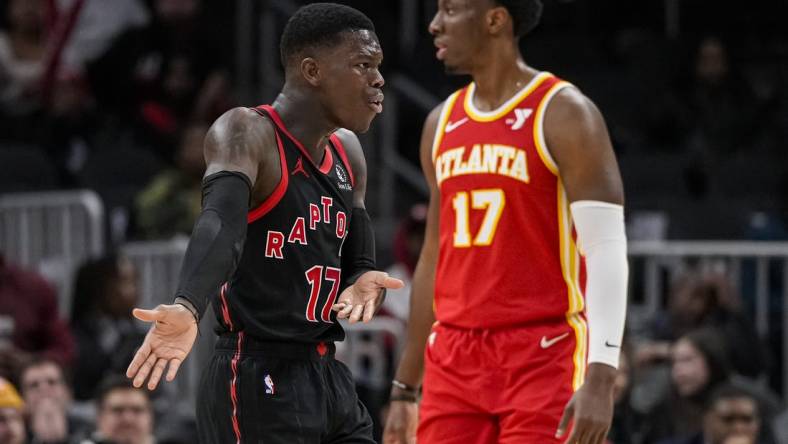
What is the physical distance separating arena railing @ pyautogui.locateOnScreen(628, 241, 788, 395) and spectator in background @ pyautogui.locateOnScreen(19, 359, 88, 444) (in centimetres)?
367

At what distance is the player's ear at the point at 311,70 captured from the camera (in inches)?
177

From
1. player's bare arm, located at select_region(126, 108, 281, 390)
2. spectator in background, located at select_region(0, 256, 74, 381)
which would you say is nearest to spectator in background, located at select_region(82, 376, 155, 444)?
spectator in background, located at select_region(0, 256, 74, 381)

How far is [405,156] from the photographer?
40.4ft

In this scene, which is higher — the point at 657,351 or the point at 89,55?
the point at 89,55

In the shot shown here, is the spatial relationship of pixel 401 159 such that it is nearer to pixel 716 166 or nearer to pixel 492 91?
pixel 716 166

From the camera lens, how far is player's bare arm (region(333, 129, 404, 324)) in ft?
14.8

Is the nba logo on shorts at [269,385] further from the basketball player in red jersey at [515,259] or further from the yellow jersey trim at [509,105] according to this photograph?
the yellow jersey trim at [509,105]

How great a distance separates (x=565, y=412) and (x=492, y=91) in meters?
1.27

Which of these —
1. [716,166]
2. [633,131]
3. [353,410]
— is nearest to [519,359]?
[353,410]

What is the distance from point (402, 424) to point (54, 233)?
553 cm

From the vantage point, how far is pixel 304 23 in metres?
4.51

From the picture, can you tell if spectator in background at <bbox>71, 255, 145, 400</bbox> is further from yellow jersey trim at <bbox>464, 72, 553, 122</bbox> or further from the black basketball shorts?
the black basketball shorts

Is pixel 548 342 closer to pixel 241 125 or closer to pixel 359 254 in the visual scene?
pixel 359 254

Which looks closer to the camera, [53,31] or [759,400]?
[759,400]
